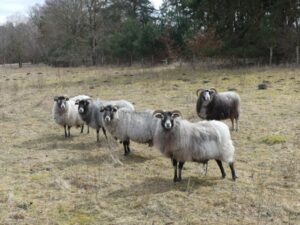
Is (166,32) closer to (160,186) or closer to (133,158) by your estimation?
(133,158)


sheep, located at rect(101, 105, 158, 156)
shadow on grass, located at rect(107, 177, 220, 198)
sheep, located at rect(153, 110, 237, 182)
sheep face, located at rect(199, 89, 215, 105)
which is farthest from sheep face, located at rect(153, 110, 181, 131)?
sheep face, located at rect(199, 89, 215, 105)

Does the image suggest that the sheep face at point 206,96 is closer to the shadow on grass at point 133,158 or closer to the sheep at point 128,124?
the sheep at point 128,124

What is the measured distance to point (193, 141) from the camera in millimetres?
9172

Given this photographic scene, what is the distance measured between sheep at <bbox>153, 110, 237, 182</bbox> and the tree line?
23327mm

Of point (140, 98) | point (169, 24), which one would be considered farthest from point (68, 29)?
point (140, 98)

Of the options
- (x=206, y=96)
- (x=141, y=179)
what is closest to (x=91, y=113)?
(x=206, y=96)

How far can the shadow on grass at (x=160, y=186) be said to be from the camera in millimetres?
8844

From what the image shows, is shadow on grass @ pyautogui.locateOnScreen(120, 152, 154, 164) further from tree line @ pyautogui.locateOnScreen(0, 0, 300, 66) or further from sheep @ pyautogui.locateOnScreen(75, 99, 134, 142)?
tree line @ pyautogui.locateOnScreen(0, 0, 300, 66)

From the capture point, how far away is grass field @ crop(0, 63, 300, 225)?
7.74 metres

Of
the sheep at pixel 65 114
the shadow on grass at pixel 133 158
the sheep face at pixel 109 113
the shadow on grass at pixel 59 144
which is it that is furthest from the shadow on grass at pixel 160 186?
the sheep at pixel 65 114

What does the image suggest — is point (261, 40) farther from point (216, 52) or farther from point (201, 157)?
point (201, 157)

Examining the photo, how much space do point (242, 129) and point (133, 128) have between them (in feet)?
13.9

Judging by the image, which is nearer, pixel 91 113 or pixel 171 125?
pixel 171 125

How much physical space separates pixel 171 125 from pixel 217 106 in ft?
16.9
